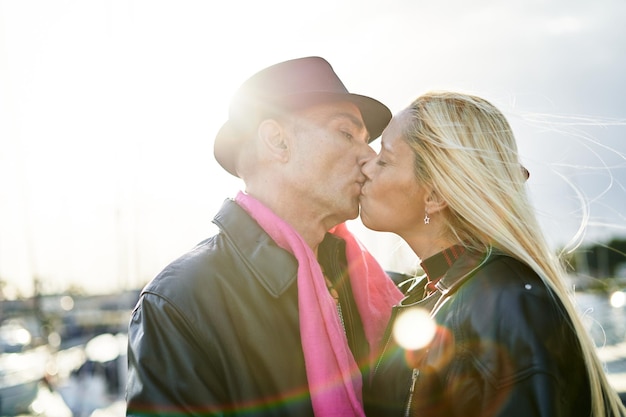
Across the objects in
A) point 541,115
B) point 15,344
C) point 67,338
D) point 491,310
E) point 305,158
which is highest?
point 541,115

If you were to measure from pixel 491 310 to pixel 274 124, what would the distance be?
1.92 meters

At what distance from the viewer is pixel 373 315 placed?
3846mm

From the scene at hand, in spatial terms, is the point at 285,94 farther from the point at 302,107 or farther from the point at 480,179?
the point at 480,179

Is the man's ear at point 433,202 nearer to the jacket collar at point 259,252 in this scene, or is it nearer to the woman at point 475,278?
the woman at point 475,278

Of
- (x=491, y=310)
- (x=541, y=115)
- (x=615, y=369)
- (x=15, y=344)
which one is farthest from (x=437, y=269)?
(x=15, y=344)

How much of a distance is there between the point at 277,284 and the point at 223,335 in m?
0.40

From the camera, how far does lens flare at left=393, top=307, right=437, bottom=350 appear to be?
9.43ft

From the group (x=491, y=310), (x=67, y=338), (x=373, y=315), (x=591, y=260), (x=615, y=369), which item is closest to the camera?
(x=491, y=310)

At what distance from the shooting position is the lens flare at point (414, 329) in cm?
287

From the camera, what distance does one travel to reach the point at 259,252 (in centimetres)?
344

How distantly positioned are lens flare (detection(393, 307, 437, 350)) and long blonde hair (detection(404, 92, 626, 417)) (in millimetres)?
443

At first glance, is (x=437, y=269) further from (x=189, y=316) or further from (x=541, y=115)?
(x=189, y=316)

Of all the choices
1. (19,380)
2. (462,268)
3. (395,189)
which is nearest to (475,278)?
(462,268)

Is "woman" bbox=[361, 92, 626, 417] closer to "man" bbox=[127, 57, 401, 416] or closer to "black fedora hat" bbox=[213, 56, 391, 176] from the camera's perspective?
"man" bbox=[127, 57, 401, 416]
